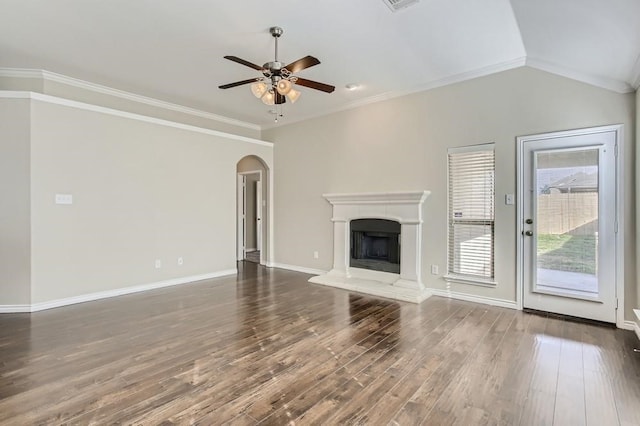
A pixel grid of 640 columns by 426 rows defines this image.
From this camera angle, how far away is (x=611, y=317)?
11.5ft

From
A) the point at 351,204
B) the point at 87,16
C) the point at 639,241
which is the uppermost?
the point at 87,16

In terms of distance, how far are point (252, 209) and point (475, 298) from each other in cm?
621

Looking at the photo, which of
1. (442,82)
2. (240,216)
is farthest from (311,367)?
(240,216)

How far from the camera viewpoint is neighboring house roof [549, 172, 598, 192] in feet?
11.8

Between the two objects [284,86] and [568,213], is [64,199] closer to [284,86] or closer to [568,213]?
[284,86]

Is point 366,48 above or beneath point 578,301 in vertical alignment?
above

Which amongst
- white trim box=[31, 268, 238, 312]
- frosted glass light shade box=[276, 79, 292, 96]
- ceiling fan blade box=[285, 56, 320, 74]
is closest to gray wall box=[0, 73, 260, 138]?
white trim box=[31, 268, 238, 312]

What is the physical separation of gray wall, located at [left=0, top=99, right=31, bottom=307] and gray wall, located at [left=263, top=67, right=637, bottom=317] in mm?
4034

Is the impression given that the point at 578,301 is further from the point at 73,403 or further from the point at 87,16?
the point at 87,16

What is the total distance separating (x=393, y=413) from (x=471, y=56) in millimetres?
3921

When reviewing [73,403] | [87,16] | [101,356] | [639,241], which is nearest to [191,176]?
[87,16]

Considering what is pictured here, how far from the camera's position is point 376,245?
5.54m

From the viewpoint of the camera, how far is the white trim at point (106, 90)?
14.1 ft

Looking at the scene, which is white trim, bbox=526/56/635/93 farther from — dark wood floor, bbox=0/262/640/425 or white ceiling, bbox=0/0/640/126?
dark wood floor, bbox=0/262/640/425
